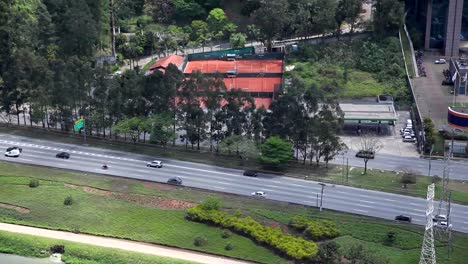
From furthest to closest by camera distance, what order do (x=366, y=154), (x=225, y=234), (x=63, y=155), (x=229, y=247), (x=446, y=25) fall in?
(x=446, y=25)
(x=63, y=155)
(x=366, y=154)
(x=225, y=234)
(x=229, y=247)

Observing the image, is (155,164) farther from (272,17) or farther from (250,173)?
(272,17)

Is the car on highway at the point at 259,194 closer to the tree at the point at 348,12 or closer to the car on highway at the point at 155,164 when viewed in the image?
the car on highway at the point at 155,164

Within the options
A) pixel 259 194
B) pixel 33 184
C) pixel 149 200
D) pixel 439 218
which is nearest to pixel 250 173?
pixel 259 194

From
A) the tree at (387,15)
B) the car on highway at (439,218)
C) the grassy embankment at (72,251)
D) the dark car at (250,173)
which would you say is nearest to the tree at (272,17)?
the tree at (387,15)

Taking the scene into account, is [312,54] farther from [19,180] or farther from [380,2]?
[19,180]

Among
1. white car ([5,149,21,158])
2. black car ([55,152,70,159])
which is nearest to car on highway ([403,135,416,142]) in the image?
black car ([55,152,70,159])

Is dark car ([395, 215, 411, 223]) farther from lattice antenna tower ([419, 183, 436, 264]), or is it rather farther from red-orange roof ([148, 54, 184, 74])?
red-orange roof ([148, 54, 184, 74])
